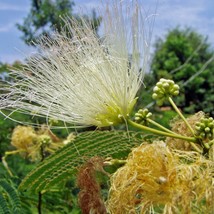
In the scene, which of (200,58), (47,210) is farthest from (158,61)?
(47,210)

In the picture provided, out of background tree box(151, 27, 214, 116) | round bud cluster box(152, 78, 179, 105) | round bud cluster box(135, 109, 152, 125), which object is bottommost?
round bud cluster box(135, 109, 152, 125)

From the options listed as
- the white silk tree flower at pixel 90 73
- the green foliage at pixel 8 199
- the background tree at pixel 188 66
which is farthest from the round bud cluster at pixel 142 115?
the background tree at pixel 188 66

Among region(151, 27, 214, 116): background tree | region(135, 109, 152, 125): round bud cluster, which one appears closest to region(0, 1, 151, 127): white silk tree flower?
region(135, 109, 152, 125): round bud cluster

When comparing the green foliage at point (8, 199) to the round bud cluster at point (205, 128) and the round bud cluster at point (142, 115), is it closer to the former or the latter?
the round bud cluster at point (142, 115)

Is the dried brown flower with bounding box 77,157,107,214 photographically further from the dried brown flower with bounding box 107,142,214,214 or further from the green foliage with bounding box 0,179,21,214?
the green foliage with bounding box 0,179,21,214

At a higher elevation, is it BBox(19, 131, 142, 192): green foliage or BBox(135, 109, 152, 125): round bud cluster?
BBox(135, 109, 152, 125): round bud cluster
